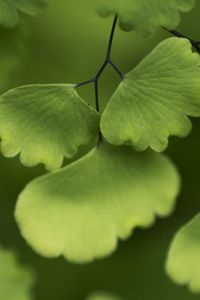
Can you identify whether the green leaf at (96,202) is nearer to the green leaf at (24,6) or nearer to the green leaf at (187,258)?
the green leaf at (187,258)

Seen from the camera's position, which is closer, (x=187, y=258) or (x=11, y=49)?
(x=187, y=258)

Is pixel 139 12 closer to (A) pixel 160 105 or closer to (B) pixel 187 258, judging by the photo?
(A) pixel 160 105

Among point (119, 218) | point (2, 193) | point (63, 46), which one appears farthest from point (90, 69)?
point (119, 218)

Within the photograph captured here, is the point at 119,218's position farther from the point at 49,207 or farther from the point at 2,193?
the point at 2,193

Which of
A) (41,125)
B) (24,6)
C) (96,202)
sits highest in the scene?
(24,6)

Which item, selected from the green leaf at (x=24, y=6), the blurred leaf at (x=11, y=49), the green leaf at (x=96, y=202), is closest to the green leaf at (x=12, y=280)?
the green leaf at (x=96, y=202)

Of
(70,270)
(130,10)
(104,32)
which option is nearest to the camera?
(130,10)

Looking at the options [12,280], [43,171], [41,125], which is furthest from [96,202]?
[43,171]
